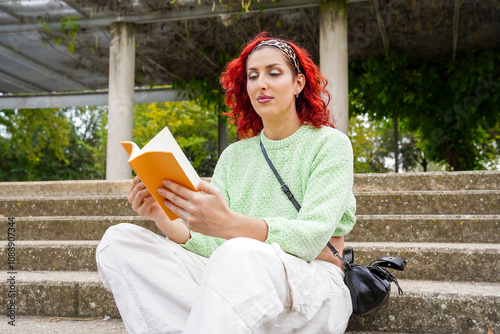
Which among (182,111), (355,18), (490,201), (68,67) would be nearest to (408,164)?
(182,111)

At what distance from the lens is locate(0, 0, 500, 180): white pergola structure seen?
6.14m

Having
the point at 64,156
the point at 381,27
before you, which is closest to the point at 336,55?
the point at 381,27

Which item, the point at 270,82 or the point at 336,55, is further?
the point at 336,55

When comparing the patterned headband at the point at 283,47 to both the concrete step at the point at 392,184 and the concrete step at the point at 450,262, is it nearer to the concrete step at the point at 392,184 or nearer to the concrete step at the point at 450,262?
the concrete step at the point at 450,262

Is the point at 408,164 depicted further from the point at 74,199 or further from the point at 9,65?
the point at 74,199

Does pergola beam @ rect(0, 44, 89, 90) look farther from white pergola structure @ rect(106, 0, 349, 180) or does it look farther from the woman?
the woman

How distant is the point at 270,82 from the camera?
1.84m

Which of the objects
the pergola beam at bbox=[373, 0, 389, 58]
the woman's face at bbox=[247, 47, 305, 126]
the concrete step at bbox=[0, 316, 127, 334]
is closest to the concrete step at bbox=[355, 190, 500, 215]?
the woman's face at bbox=[247, 47, 305, 126]

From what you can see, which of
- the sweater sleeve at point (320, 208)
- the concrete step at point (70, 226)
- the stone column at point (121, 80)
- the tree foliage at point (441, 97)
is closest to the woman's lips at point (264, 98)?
the sweater sleeve at point (320, 208)

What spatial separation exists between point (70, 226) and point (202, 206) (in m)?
2.14

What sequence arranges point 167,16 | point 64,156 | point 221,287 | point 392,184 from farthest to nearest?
point 64,156 < point 167,16 < point 392,184 < point 221,287

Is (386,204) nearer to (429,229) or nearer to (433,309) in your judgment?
(429,229)

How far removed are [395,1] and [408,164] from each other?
453 inches

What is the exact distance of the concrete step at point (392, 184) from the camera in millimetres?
3488
